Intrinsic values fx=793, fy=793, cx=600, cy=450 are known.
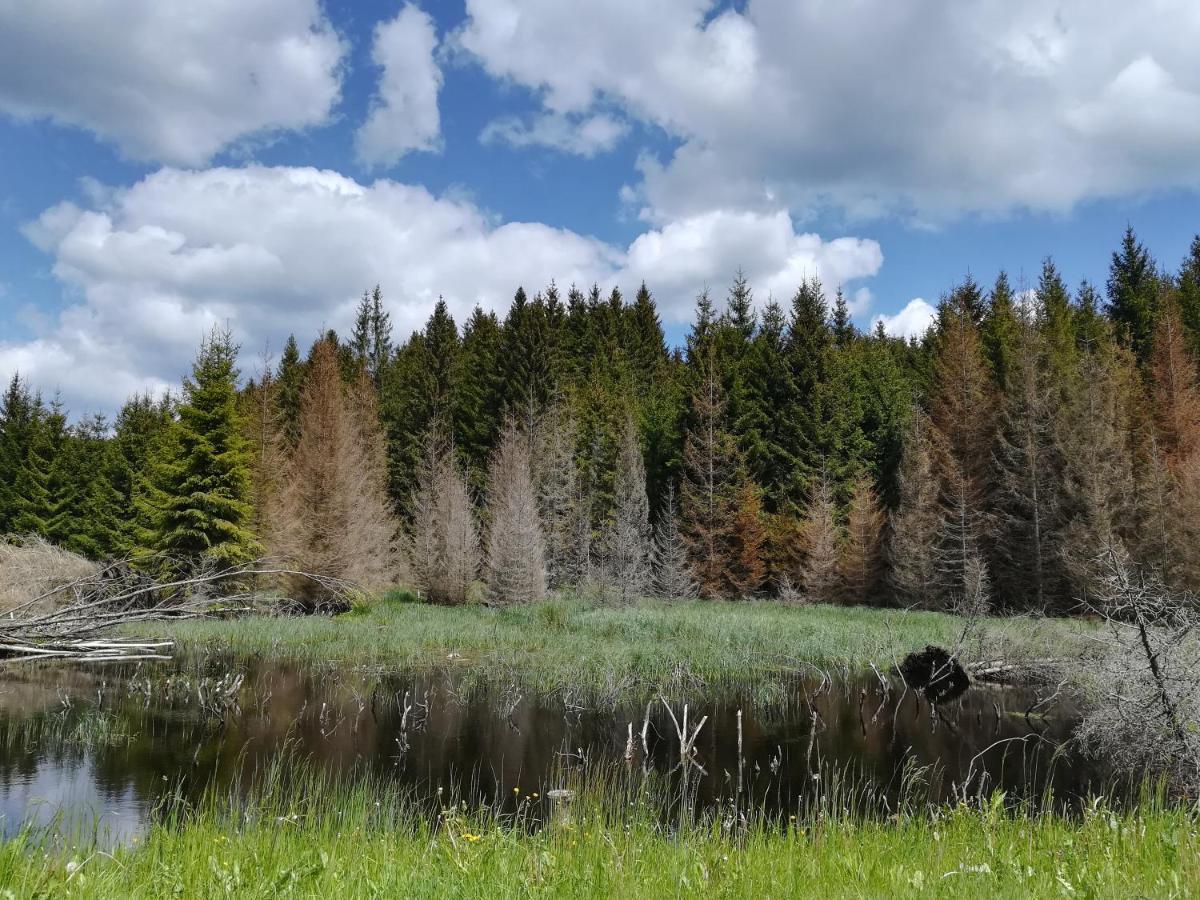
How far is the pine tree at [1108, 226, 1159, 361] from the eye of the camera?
35625 mm

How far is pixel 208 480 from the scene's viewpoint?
25.3m

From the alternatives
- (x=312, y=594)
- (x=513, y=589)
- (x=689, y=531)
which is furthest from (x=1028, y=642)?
(x=312, y=594)

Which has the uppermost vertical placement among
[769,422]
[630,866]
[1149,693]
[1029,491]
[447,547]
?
[769,422]

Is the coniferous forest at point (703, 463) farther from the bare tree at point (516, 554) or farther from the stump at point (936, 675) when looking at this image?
the stump at point (936, 675)

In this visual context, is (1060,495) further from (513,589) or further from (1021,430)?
(513,589)

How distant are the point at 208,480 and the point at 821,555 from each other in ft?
73.7

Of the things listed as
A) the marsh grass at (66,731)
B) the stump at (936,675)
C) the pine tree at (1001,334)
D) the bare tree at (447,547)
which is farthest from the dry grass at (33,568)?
the pine tree at (1001,334)

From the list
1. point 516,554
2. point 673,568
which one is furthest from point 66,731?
point 673,568

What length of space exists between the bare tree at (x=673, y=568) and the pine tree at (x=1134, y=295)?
21717 millimetres

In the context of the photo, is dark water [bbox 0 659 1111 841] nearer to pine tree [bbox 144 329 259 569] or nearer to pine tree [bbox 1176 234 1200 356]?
pine tree [bbox 144 329 259 569]

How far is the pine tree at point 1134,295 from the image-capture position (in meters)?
35.6

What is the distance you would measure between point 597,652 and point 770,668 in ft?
11.9

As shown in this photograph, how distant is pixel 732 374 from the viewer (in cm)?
3803

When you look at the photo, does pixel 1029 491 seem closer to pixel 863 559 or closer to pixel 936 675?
pixel 863 559
